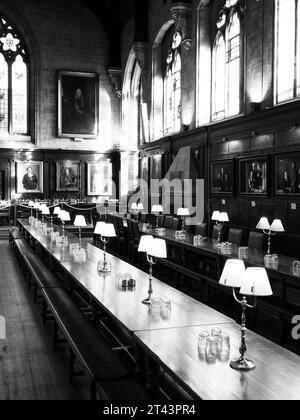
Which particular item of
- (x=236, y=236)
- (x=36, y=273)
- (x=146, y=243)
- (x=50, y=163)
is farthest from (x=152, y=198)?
(x=146, y=243)

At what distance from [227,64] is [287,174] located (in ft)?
16.4

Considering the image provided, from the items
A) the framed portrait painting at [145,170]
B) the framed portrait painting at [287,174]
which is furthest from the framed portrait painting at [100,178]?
the framed portrait painting at [287,174]

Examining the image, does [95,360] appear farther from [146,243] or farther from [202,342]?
[146,243]

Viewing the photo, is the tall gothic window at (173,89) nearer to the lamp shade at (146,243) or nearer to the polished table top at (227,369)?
the lamp shade at (146,243)

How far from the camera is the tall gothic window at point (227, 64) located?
13086 mm

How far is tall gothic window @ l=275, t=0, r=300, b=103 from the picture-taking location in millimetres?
10430

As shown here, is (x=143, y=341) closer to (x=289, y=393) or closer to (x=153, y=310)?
(x=153, y=310)

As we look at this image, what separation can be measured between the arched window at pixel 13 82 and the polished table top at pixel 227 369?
20.1 metres

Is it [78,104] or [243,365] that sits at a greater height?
[78,104]

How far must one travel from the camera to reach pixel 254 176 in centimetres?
1130

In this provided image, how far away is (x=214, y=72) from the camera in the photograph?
573 inches

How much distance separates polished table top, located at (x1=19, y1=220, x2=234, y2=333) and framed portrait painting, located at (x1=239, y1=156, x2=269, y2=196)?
184 inches
